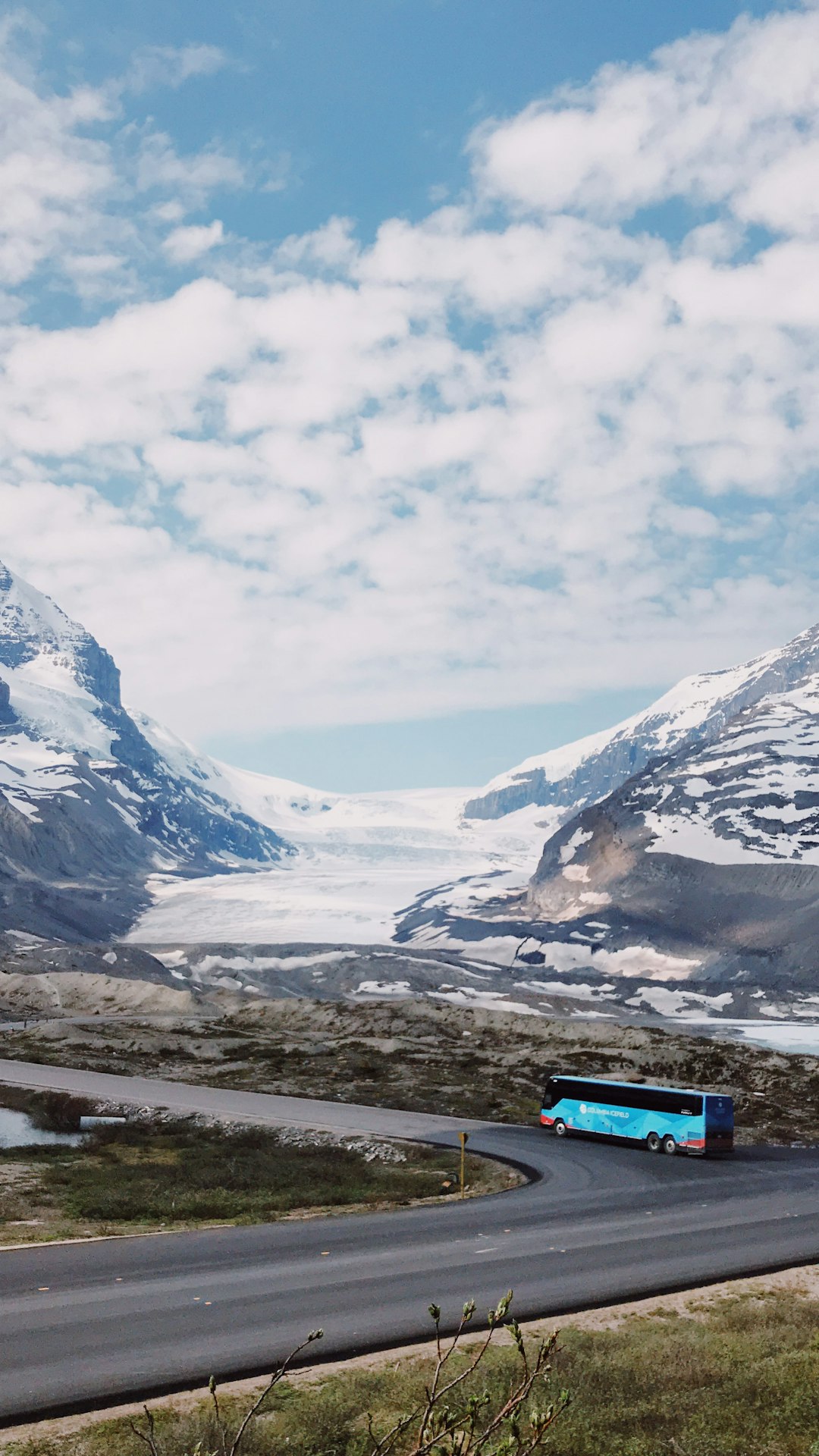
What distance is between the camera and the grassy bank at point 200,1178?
31.7 m

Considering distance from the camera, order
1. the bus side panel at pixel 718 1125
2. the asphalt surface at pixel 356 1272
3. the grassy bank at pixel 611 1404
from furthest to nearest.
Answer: the bus side panel at pixel 718 1125
the asphalt surface at pixel 356 1272
the grassy bank at pixel 611 1404

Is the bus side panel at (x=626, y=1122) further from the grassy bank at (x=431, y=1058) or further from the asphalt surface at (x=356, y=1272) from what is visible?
the grassy bank at (x=431, y=1058)

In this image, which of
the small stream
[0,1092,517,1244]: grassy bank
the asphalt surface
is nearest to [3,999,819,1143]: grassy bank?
[0,1092,517,1244]: grassy bank

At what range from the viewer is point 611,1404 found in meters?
16.4

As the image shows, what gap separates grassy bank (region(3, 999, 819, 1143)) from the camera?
6481 centimetres

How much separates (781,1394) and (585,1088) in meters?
35.6

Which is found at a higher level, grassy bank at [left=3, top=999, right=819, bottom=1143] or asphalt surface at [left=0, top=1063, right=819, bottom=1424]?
asphalt surface at [left=0, top=1063, right=819, bottom=1424]

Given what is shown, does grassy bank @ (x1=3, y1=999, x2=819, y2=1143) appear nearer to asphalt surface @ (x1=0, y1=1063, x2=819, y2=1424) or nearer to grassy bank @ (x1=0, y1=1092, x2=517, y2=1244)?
grassy bank @ (x1=0, y1=1092, x2=517, y2=1244)

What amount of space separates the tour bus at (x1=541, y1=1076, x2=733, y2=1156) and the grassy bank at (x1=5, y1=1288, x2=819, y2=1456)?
90.4 ft

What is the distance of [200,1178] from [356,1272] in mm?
15029

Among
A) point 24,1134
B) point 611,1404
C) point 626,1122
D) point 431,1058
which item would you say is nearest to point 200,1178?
point 24,1134

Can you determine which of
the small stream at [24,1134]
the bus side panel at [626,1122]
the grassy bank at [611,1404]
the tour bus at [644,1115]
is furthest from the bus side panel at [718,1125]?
the small stream at [24,1134]

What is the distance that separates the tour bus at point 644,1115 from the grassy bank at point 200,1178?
380 inches

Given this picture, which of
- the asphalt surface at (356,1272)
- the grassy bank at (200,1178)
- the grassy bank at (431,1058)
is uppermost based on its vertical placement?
the asphalt surface at (356,1272)
